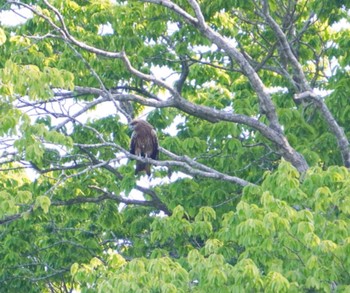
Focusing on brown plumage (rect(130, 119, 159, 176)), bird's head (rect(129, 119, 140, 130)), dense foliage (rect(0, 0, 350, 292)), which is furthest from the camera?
bird's head (rect(129, 119, 140, 130))

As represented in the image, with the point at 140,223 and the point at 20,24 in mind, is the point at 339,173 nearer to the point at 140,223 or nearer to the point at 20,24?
the point at 140,223

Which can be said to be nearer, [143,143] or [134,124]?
[143,143]

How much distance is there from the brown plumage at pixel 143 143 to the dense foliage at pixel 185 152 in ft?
0.65

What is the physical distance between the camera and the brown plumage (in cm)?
1711

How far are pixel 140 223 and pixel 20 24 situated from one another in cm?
360

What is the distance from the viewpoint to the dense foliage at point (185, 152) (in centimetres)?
1254

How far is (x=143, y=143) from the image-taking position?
17.3 metres

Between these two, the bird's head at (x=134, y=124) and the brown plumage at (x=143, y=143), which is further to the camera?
the bird's head at (x=134, y=124)

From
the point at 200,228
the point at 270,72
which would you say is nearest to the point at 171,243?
the point at 200,228

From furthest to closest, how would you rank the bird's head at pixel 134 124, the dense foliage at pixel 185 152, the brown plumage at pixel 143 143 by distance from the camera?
the bird's head at pixel 134 124 < the brown plumage at pixel 143 143 < the dense foliage at pixel 185 152

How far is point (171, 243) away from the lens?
15.8 m

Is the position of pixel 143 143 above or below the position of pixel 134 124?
below

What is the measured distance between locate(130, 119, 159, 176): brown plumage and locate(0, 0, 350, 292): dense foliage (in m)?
0.20

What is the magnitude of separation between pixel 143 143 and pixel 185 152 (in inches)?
23.0
